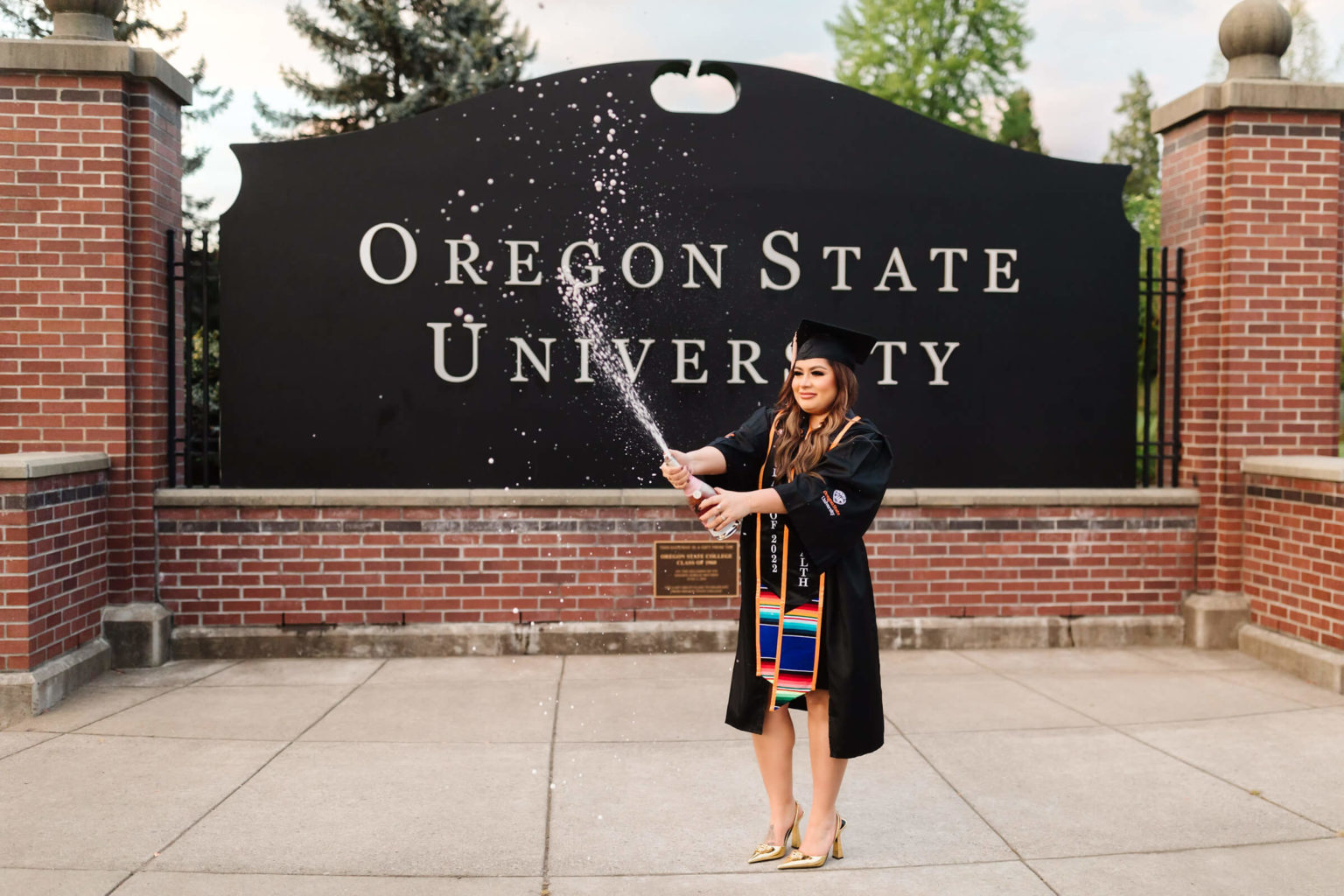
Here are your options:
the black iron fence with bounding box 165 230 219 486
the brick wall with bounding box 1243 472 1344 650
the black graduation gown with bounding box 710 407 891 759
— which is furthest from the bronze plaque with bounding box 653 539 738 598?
the brick wall with bounding box 1243 472 1344 650

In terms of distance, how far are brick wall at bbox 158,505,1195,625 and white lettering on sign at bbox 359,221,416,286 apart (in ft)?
4.66

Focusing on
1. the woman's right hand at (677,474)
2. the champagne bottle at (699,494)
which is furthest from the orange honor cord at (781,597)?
the woman's right hand at (677,474)

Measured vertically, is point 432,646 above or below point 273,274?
below

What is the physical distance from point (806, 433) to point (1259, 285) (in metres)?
4.74

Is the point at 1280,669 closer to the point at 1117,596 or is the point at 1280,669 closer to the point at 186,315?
the point at 1117,596

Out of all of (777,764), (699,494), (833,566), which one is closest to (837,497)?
(833,566)

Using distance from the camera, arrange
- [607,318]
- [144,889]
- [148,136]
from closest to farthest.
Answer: [144,889] → [148,136] → [607,318]

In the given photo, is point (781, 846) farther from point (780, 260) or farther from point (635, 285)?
point (780, 260)

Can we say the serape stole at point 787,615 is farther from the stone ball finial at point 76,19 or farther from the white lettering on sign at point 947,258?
the stone ball finial at point 76,19

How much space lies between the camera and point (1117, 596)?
702 centimetres

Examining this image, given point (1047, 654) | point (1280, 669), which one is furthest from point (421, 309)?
point (1280, 669)

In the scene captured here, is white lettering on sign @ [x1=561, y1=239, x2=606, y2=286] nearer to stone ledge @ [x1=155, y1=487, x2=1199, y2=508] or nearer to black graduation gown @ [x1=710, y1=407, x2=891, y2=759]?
stone ledge @ [x1=155, y1=487, x2=1199, y2=508]

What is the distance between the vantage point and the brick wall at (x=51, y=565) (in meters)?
5.38

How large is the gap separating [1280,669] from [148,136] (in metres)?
7.34
